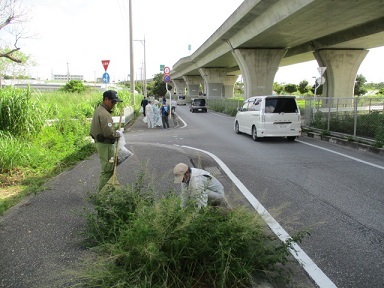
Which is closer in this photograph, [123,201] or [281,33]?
[123,201]

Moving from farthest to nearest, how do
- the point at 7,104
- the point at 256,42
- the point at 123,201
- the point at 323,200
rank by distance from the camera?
the point at 256,42
the point at 7,104
the point at 323,200
the point at 123,201

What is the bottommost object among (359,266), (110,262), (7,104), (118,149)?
(359,266)

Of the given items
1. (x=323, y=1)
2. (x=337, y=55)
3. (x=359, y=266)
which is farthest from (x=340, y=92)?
(x=359, y=266)

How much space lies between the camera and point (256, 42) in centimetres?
2405

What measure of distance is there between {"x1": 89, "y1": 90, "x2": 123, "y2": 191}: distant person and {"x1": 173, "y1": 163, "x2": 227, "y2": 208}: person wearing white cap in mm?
1811

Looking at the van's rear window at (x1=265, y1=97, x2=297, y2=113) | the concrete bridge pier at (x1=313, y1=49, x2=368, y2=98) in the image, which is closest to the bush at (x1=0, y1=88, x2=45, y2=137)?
the van's rear window at (x1=265, y1=97, x2=297, y2=113)

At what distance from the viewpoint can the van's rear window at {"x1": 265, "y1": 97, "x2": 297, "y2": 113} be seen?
41.5 feet

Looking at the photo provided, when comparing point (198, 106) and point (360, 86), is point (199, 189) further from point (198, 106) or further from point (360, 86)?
point (360, 86)

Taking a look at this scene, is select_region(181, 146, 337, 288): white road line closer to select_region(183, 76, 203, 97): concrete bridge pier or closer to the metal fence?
the metal fence

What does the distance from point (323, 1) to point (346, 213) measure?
1123 cm

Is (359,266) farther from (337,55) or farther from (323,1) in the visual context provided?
(337,55)

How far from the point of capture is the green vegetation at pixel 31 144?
21.9 feet

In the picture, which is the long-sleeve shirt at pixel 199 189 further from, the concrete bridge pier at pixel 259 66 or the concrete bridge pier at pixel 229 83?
the concrete bridge pier at pixel 229 83

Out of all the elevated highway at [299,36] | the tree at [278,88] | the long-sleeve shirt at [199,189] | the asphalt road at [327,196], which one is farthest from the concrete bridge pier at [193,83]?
the long-sleeve shirt at [199,189]
